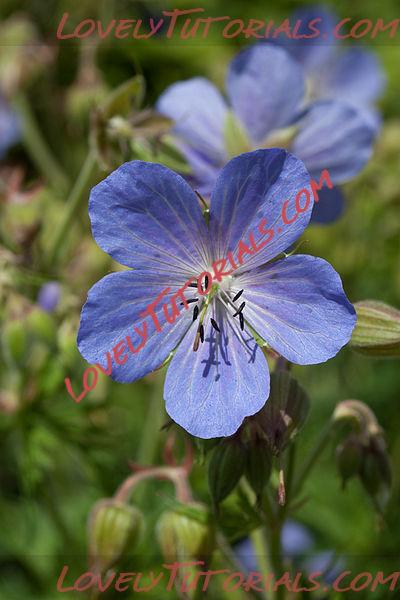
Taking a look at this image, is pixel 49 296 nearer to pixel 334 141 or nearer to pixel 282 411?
pixel 334 141

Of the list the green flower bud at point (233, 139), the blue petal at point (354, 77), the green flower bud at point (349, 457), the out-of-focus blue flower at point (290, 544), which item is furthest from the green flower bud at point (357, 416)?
the blue petal at point (354, 77)

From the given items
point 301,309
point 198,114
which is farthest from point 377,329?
point 198,114

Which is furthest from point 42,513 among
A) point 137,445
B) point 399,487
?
point 399,487

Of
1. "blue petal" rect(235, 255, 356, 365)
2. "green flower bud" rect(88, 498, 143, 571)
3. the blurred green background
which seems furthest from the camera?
the blurred green background

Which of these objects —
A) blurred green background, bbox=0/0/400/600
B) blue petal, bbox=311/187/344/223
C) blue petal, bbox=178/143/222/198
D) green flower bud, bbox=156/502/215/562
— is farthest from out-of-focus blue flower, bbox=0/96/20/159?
green flower bud, bbox=156/502/215/562

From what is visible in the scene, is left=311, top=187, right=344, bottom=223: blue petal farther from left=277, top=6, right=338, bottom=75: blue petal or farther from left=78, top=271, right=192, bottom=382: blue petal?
left=277, top=6, right=338, bottom=75: blue petal

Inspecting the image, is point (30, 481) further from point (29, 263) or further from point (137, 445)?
point (137, 445)
